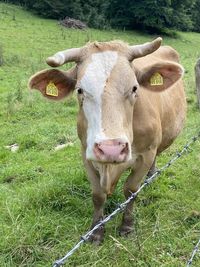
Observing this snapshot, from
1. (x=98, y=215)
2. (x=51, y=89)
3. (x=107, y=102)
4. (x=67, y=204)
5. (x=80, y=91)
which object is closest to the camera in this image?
(x=107, y=102)

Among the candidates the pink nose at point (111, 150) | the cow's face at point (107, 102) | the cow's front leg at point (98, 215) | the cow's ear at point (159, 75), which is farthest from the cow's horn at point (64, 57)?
the cow's front leg at point (98, 215)

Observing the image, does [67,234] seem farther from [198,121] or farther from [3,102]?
[3,102]

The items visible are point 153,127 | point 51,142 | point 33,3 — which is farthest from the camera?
point 33,3

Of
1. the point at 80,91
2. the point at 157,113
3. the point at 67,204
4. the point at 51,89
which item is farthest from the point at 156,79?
the point at 67,204

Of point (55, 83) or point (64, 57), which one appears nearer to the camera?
point (64, 57)

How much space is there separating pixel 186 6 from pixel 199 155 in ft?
127

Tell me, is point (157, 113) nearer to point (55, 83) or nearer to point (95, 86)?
point (55, 83)

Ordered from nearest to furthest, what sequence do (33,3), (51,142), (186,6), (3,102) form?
(51,142)
(3,102)
(33,3)
(186,6)

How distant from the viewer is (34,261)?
4.61m

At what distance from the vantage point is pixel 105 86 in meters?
4.09

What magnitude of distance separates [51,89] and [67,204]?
1.55 meters

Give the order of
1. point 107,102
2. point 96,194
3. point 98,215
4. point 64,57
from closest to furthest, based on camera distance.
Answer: point 107,102
point 64,57
point 96,194
point 98,215

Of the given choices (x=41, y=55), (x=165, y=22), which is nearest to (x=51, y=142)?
(x=41, y=55)

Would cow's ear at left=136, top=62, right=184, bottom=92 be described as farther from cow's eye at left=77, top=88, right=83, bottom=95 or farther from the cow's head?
cow's eye at left=77, top=88, right=83, bottom=95
